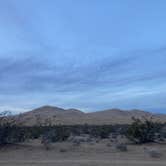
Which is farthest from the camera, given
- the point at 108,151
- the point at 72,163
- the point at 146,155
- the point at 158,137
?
the point at 158,137

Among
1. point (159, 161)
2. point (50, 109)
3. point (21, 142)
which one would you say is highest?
point (50, 109)

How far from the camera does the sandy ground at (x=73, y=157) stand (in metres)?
20.5

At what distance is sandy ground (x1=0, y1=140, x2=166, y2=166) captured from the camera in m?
20.5

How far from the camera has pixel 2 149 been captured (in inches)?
1072

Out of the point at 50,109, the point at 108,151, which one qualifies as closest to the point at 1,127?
the point at 108,151

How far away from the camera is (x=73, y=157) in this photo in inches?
915

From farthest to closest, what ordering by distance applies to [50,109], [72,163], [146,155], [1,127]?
1. [50,109]
2. [1,127]
3. [146,155]
4. [72,163]

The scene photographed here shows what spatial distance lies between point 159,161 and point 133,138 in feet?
38.0

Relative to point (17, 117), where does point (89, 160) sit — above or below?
below

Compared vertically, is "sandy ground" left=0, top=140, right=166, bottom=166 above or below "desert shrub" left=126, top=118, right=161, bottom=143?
below

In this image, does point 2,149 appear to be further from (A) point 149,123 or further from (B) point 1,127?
(A) point 149,123

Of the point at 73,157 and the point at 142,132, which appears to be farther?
the point at 142,132

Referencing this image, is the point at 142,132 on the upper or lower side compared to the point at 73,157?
upper

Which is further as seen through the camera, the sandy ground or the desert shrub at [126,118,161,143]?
the desert shrub at [126,118,161,143]
